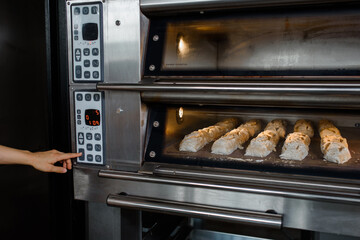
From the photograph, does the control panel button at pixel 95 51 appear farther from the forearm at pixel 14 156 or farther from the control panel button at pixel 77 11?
the forearm at pixel 14 156

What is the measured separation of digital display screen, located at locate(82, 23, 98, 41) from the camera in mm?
1387

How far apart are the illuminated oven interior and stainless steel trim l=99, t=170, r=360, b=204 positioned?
7cm

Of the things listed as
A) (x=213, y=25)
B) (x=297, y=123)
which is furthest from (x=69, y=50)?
(x=297, y=123)

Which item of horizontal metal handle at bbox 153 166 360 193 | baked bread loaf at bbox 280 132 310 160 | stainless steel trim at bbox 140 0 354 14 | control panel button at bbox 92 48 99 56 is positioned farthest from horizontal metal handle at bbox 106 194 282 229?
stainless steel trim at bbox 140 0 354 14

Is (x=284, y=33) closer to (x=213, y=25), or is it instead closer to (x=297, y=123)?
(x=213, y=25)

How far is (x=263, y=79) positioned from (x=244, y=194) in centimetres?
46

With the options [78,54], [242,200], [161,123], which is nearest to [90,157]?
[161,123]

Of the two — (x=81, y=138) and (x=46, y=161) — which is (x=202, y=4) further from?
(x=46, y=161)

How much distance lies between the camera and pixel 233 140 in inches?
52.3

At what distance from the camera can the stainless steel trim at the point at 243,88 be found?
1056 mm

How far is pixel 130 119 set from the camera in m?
1.38

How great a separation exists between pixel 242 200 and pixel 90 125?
0.76 metres

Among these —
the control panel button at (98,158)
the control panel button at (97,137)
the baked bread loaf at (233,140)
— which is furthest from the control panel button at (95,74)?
the baked bread loaf at (233,140)

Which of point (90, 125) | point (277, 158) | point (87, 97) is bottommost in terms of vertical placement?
point (277, 158)
